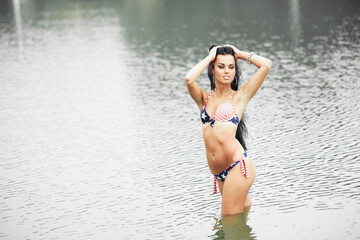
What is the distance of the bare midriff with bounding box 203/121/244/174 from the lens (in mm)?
6391

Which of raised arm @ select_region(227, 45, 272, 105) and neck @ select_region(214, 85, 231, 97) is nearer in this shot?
raised arm @ select_region(227, 45, 272, 105)

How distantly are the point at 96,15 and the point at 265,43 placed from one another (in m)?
16.3

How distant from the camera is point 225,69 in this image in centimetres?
641

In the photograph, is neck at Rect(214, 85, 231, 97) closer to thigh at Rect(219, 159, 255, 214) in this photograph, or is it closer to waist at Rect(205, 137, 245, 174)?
waist at Rect(205, 137, 245, 174)

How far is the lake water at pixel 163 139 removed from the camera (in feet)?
24.0

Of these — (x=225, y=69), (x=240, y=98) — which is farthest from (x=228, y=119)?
(x=225, y=69)

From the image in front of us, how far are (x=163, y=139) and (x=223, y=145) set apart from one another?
465 cm

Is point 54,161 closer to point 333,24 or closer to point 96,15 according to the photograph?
point 333,24

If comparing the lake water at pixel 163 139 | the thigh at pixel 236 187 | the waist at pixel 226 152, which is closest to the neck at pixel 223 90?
the waist at pixel 226 152

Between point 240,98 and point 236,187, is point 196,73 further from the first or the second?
point 236,187

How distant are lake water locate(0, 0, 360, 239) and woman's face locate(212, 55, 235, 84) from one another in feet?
4.88

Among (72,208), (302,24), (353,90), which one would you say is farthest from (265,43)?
(72,208)

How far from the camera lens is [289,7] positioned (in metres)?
31.3

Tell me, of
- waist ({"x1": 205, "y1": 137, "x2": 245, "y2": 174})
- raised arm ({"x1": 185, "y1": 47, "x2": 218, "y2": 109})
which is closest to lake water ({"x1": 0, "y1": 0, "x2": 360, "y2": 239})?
waist ({"x1": 205, "y1": 137, "x2": 245, "y2": 174})
